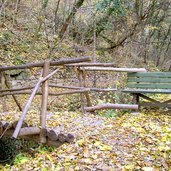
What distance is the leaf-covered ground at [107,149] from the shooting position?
14.0ft

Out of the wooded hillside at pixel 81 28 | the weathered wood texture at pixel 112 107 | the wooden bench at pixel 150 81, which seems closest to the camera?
the weathered wood texture at pixel 112 107

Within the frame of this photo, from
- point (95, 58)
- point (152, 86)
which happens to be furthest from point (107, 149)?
point (95, 58)

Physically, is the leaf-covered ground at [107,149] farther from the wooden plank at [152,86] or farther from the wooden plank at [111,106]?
the wooden plank at [152,86]

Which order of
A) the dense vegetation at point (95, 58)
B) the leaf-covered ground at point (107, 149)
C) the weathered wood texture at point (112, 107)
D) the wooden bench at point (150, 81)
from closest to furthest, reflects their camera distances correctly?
the leaf-covered ground at point (107, 149) < the dense vegetation at point (95, 58) < the weathered wood texture at point (112, 107) < the wooden bench at point (150, 81)

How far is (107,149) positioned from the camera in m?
4.67

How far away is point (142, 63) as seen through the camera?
60.5 ft

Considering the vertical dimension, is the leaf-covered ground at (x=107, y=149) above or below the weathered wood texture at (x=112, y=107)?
below

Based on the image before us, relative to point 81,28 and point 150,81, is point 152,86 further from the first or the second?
point 81,28

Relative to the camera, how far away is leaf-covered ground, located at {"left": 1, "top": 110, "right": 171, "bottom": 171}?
14.0ft

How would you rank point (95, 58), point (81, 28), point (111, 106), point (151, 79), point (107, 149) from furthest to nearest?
point (81, 28), point (95, 58), point (151, 79), point (111, 106), point (107, 149)

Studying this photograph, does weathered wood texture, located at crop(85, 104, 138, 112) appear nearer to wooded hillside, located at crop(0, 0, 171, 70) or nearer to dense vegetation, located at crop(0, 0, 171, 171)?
dense vegetation, located at crop(0, 0, 171, 171)

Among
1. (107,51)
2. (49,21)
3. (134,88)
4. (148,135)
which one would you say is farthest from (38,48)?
(148,135)

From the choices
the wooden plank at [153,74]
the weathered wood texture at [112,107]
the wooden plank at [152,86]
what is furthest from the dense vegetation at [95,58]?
the wooden plank at [153,74]

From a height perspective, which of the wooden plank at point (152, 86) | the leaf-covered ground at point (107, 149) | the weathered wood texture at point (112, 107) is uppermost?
the wooden plank at point (152, 86)
